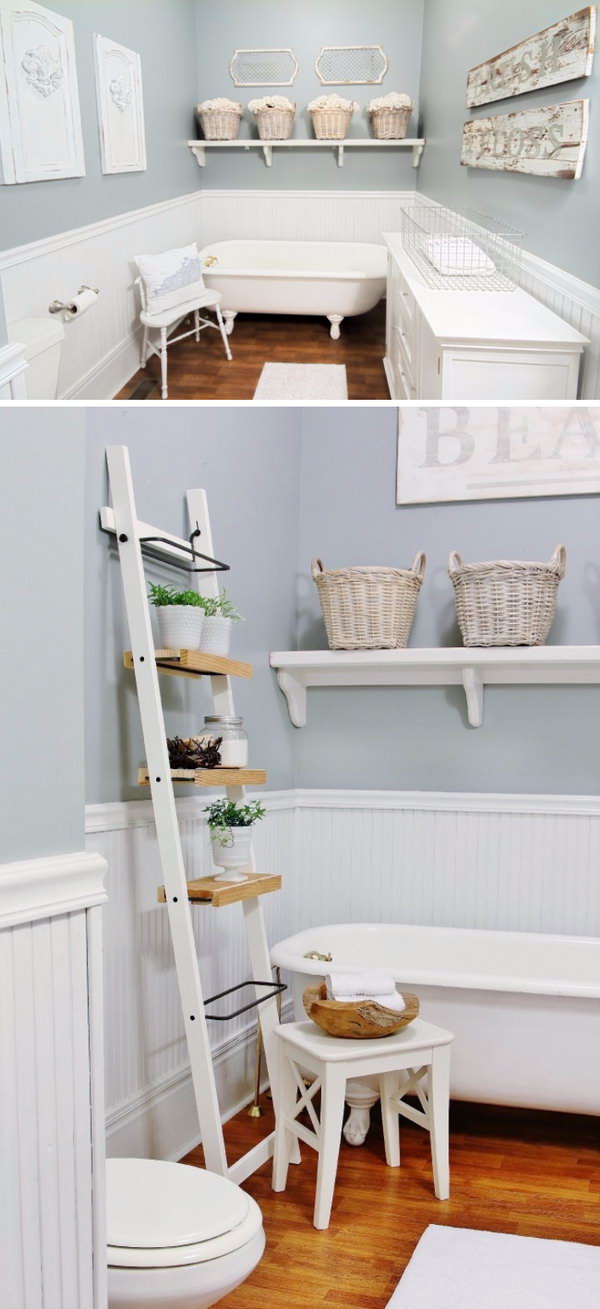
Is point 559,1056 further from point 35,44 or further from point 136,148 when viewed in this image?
point 35,44

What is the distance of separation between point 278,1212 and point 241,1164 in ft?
0.35

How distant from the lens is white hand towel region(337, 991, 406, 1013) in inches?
84.3

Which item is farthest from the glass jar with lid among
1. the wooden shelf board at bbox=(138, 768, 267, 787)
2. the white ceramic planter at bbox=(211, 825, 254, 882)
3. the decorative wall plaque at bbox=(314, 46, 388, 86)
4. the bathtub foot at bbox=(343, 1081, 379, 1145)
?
the decorative wall plaque at bbox=(314, 46, 388, 86)

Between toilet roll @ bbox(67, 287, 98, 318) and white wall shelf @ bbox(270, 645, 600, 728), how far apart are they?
1269 mm

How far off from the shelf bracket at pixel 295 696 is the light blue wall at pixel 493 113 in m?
1.49

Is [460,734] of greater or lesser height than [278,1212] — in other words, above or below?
above

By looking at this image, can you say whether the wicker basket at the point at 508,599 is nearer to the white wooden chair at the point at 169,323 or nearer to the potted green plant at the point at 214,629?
the potted green plant at the point at 214,629

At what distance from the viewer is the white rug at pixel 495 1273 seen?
1779mm

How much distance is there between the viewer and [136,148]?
5.24ft

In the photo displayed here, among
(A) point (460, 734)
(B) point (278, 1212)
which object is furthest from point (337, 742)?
(B) point (278, 1212)

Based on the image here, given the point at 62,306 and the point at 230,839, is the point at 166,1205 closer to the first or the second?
the point at 230,839

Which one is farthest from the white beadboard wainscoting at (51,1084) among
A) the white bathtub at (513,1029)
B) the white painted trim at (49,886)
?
the white bathtub at (513,1029)

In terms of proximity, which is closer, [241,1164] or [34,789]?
[34,789]

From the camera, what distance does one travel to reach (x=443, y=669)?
2867mm
